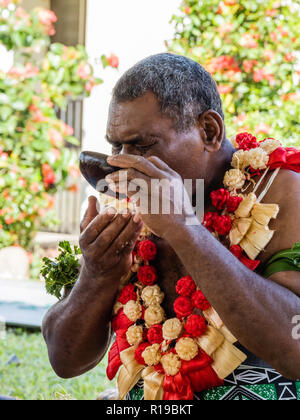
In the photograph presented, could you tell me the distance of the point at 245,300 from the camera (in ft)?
5.19

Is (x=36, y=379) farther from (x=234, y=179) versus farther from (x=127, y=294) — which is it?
(x=234, y=179)

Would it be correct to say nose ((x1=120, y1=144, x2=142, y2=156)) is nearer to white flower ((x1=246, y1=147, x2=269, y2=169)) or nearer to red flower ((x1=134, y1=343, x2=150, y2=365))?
white flower ((x1=246, y1=147, x2=269, y2=169))

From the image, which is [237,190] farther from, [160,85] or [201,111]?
[160,85]

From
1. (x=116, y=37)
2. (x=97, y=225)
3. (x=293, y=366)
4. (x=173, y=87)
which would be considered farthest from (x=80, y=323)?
(x=116, y=37)

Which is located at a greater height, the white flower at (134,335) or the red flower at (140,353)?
the white flower at (134,335)

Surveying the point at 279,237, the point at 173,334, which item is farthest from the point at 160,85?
the point at 173,334

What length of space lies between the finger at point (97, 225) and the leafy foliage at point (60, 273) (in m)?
0.37

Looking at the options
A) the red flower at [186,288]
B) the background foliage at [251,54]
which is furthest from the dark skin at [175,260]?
the background foliage at [251,54]

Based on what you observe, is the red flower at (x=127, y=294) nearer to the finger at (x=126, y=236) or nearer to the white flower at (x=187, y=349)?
the finger at (x=126, y=236)

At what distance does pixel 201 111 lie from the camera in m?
2.04

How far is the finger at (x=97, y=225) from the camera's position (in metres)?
1.94

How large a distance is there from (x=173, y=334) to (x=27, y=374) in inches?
117

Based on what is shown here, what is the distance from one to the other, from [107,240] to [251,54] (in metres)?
3.91
